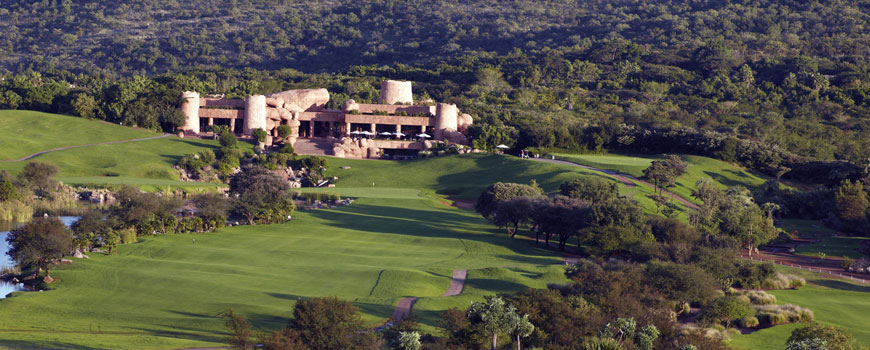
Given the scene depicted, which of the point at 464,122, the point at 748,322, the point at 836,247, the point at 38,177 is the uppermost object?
the point at 464,122

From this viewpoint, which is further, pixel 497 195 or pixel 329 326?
pixel 497 195

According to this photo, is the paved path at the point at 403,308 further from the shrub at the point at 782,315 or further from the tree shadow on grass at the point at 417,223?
the shrub at the point at 782,315

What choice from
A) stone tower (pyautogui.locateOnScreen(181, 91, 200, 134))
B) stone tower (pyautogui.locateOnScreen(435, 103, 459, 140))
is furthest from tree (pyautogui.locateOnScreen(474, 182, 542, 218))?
stone tower (pyautogui.locateOnScreen(181, 91, 200, 134))

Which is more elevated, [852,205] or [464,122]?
[464,122]

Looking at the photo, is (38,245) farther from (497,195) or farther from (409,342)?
(497,195)

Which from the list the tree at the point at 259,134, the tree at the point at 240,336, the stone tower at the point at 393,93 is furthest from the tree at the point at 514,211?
the stone tower at the point at 393,93

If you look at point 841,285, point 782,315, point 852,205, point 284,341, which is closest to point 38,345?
point 284,341

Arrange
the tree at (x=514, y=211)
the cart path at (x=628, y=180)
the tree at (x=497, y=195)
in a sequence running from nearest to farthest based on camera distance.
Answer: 1. the tree at (x=514, y=211)
2. the tree at (x=497, y=195)
3. the cart path at (x=628, y=180)
